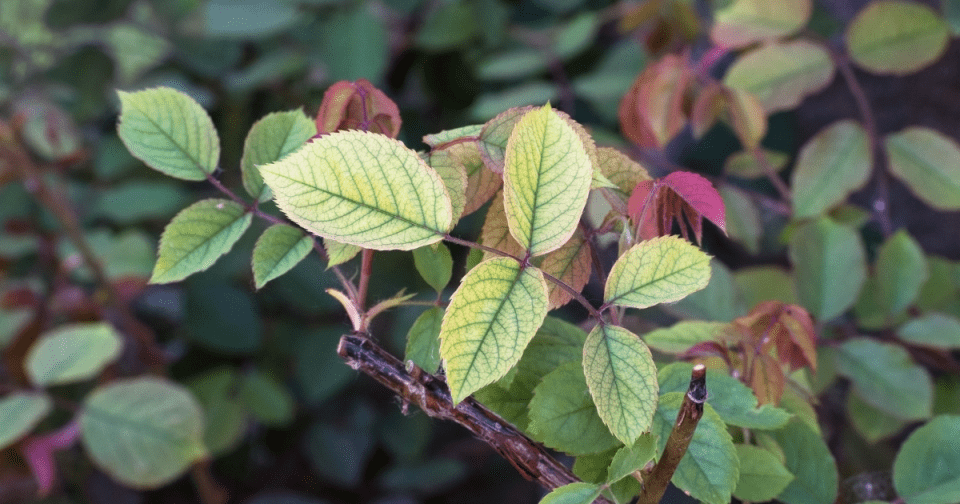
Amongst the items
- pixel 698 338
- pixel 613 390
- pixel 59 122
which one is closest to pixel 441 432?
pixel 59 122

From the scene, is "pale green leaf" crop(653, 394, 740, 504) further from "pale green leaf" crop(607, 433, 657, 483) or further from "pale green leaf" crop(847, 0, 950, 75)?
"pale green leaf" crop(847, 0, 950, 75)

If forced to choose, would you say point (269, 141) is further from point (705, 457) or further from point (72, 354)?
point (72, 354)

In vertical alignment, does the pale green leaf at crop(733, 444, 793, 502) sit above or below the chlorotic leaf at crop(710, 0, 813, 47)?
below

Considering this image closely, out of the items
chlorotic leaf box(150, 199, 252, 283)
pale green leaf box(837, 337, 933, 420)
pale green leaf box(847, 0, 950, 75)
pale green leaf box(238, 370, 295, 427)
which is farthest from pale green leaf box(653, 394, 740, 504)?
pale green leaf box(238, 370, 295, 427)

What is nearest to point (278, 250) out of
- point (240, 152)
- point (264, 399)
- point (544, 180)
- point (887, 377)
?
point (544, 180)

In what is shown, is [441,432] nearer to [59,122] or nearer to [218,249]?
[59,122]

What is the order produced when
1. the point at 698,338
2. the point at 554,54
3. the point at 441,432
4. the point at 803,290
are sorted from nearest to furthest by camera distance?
the point at 698,338
the point at 803,290
the point at 554,54
the point at 441,432

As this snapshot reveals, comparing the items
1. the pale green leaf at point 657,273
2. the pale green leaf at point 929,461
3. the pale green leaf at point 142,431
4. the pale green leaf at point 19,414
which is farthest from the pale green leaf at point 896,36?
the pale green leaf at point 19,414
